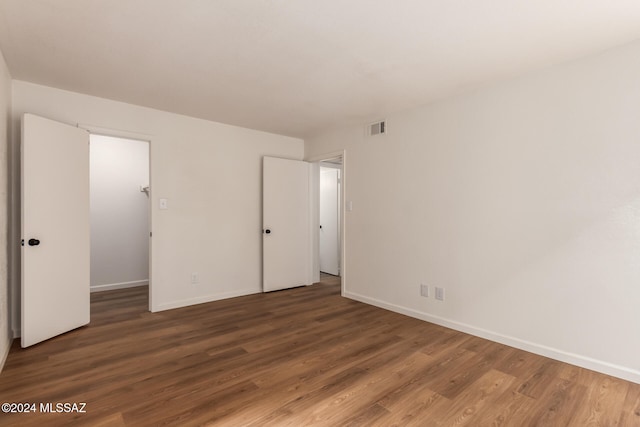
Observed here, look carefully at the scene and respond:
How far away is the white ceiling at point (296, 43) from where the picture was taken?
1.91 meters

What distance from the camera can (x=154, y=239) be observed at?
3.81 meters

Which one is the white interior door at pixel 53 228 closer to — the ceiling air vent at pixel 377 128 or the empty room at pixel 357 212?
the empty room at pixel 357 212

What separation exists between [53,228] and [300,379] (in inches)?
105

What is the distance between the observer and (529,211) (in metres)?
2.73

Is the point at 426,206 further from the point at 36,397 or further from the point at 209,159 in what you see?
the point at 36,397

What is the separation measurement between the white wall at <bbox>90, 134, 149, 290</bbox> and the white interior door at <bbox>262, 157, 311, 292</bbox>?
2.12 meters

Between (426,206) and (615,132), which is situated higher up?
(615,132)

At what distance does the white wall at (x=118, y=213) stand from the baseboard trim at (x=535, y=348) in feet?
13.5

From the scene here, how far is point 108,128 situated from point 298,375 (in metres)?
3.26

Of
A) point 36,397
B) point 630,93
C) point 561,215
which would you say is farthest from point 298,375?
point 630,93

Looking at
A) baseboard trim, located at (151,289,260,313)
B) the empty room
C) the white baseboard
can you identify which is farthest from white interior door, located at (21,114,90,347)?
the white baseboard

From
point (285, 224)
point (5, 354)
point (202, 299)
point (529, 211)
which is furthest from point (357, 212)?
point (5, 354)

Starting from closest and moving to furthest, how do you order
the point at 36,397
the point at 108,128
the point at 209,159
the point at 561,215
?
the point at 36,397 < the point at 561,215 < the point at 108,128 < the point at 209,159

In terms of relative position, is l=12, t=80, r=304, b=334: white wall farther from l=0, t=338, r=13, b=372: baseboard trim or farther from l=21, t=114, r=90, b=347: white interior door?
l=0, t=338, r=13, b=372: baseboard trim
